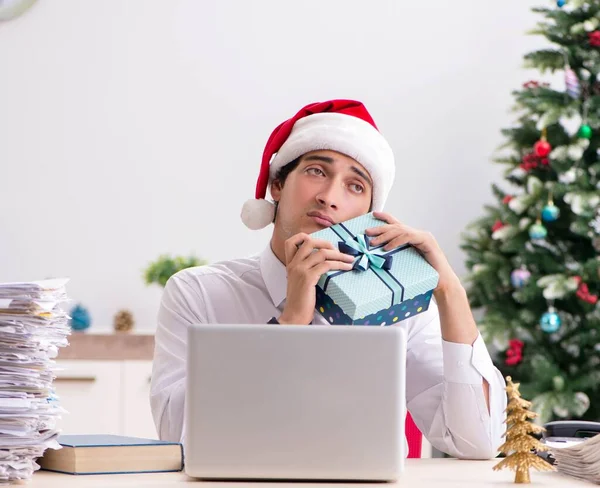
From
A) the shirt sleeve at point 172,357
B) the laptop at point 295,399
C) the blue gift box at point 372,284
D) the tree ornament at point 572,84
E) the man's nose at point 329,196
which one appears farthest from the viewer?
the tree ornament at point 572,84

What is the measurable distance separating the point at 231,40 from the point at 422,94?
881 millimetres

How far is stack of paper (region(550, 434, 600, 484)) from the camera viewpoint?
1054 millimetres

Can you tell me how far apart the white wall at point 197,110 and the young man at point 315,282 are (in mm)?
1937

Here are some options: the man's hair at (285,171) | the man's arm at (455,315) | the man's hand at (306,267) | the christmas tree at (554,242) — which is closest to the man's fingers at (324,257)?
the man's hand at (306,267)

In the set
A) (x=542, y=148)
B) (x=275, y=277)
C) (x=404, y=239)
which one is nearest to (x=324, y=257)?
(x=404, y=239)

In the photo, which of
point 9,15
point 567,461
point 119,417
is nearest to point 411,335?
point 567,461

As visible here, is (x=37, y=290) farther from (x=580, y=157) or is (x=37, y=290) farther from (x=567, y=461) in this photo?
(x=580, y=157)

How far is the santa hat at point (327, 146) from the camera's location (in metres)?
1.78

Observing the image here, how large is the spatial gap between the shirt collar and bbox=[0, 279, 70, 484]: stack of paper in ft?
2.39

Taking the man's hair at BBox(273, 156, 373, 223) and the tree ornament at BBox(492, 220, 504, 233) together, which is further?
the tree ornament at BBox(492, 220, 504, 233)

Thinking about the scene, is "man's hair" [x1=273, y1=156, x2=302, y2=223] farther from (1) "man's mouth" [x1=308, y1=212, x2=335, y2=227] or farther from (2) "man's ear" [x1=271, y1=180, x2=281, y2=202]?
(1) "man's mouth" [x1=308, y1=212, x2=335, y2=227]

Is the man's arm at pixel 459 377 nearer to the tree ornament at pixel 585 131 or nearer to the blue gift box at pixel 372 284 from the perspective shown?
the blue gift box at pixel 372 284

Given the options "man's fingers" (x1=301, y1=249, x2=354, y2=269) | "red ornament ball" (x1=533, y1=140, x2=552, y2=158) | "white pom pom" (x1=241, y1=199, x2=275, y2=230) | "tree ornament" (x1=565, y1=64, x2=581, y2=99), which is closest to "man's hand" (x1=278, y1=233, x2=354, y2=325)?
"man's fingers" (x1=301, y1=249, x2=354, y2=269)

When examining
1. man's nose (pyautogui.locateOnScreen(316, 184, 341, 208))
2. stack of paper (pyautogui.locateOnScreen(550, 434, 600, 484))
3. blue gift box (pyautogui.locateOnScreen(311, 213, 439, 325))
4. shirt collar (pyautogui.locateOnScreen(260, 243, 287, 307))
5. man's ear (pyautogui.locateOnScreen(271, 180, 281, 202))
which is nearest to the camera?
stack of paper (pyautogui.locateOnScreen(550, 434, 600, 484))
